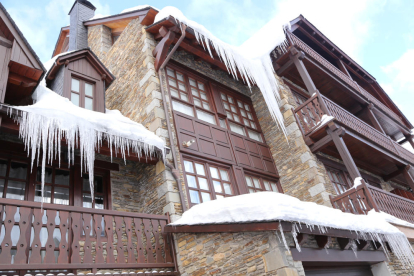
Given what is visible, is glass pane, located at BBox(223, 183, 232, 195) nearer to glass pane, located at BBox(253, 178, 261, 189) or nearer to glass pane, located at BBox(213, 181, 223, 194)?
glass pane, located at BBox(213, 181, 223, 194)

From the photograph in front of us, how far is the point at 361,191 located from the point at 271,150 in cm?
301

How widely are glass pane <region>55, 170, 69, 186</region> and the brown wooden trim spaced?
14.8ft

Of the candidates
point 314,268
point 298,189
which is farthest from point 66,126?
point 298,189

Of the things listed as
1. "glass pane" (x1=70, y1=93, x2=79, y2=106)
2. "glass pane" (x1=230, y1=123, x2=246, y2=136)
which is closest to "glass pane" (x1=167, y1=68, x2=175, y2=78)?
"glass pane" (x1=230, y1=123, x2=246, y2=136)

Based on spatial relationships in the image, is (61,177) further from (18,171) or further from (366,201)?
(366,201)

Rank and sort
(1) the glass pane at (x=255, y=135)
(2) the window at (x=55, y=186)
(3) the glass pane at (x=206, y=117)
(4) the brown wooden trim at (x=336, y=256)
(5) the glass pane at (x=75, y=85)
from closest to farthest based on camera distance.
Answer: (4) the brown wooden trim at (x=336, y=256)
(2) the window at (x=55, y=186)
(5) the glass pane at (x=75, y=85)
(3) the glass pane at (x=206, y=117)
(1) the glass pane at (x=255, y=135)

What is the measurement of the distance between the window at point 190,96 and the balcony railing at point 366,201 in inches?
153

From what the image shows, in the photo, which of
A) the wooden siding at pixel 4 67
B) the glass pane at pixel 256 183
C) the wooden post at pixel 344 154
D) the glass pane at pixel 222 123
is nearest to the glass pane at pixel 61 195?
the wooden siding at pixel 4 67

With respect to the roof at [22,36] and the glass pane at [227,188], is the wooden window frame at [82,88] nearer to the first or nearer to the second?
the roof at [22,36]

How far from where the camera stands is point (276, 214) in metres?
4.39

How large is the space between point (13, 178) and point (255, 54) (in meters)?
8.29

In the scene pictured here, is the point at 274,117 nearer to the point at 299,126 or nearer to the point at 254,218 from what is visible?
the point at 299,126

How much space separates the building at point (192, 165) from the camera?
4953 millimetres

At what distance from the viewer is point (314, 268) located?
5.36 meters
